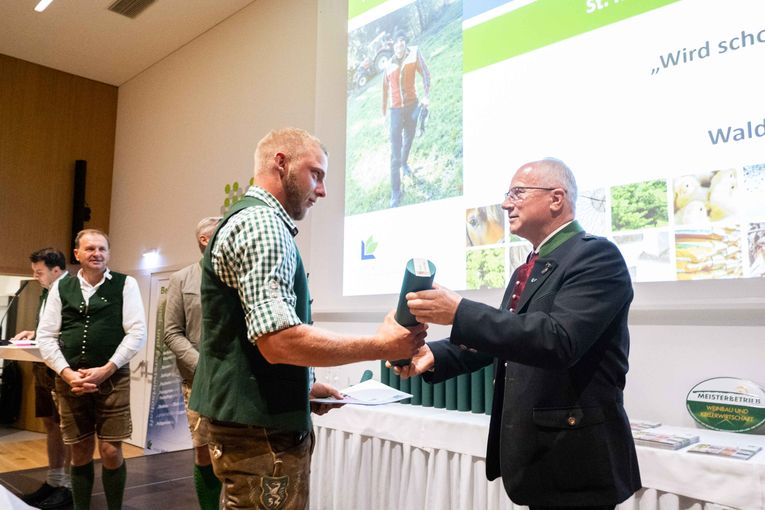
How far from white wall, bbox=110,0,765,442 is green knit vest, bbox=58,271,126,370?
4.48 ft

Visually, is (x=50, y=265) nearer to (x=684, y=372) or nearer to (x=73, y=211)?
(x=73, y=211)

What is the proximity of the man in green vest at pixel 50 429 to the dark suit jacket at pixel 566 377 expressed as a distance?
3.16m

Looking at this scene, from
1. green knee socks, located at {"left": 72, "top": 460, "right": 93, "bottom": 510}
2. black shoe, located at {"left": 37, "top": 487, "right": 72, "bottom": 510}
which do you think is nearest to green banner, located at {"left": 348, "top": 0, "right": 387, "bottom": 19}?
green knee socks, located at {"left": 72, "top": 460, "right": 93, "bottom": 510}

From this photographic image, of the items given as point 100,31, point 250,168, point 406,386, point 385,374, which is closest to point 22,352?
point 385,374

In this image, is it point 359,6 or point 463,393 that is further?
point 359,6

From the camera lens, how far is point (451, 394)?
2941 mm

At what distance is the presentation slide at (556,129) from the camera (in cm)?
234

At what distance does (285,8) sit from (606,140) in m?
3.59

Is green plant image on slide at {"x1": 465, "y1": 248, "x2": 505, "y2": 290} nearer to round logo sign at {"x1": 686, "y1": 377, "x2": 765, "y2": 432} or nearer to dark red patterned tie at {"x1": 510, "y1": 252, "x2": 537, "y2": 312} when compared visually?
round logo sign at {"x1": 686, "y1": 377, "x2": 765, "y2": 432}

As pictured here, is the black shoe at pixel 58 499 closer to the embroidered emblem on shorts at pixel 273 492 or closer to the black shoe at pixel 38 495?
the black shoe at pixel 38 495

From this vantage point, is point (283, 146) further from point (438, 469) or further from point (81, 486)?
point (81, 486)

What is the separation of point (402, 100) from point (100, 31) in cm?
451

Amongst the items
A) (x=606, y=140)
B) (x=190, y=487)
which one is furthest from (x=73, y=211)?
(x=606, y=140)

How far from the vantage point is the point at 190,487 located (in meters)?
4.21
